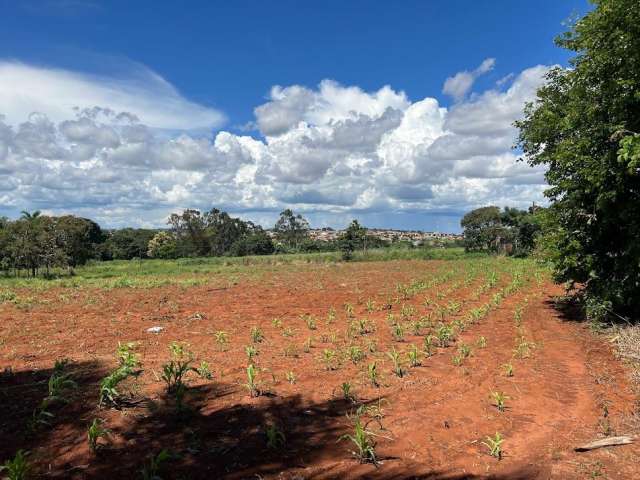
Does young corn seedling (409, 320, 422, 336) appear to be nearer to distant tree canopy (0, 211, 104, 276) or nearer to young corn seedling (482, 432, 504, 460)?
young corn seedling (482, 432, 504, 460)

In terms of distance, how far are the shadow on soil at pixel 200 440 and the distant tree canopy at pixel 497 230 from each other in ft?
146

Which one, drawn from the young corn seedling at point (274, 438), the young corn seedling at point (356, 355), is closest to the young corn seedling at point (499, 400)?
the young corn seedling at point (356, 355)

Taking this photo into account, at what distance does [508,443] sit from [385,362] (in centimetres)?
327

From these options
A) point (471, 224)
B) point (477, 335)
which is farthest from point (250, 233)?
point (477, 335)

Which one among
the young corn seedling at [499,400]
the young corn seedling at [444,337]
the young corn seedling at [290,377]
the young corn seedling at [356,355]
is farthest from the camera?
the young corn seedling at [444,337]

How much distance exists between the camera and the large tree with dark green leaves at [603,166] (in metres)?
8.55

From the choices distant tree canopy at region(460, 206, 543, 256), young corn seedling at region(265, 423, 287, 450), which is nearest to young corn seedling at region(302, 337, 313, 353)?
young corn seedling at region(265, 423, 287, 450)

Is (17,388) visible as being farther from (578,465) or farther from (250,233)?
(250,233)

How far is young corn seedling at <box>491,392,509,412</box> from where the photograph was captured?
5.71 meters

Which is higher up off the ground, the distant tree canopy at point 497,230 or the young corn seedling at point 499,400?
the distant tree canopy at point 497,230

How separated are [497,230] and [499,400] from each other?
189 ft

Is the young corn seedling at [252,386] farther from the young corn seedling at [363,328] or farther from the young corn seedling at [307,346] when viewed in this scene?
the young corn seedling at [363,328]

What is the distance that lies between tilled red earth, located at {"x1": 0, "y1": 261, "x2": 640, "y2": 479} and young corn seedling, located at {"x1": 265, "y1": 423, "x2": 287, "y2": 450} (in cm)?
6

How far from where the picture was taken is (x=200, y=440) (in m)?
4.93
